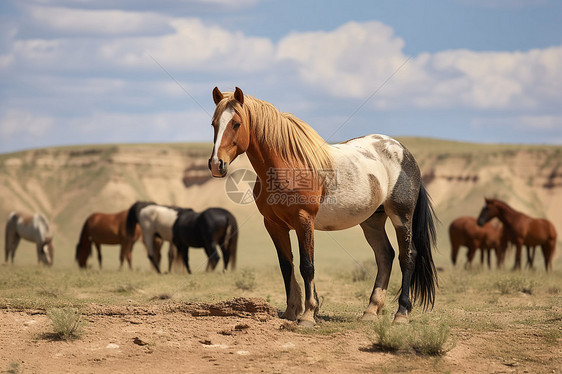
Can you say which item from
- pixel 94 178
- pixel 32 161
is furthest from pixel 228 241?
pixel 32 161

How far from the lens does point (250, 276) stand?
1403cm

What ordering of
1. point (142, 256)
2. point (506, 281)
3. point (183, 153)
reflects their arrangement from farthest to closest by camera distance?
point (183, 153)
point (142, 256)
point (506, 281)

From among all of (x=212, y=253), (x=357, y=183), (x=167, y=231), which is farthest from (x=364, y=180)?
(x=167, y=231)

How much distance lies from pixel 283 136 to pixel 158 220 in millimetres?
13519

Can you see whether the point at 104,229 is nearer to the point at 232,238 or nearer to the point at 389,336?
the point at 232,238

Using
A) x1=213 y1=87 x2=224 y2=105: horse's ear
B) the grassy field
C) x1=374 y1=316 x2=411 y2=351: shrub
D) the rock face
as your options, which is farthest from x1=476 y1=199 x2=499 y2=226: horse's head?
the rock face

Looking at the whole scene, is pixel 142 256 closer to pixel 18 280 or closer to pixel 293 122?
pixel 18 280

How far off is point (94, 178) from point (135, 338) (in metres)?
69.0

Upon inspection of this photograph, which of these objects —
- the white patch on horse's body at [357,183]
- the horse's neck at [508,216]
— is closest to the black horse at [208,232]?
the horse's neck at [508,216]

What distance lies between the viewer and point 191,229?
772 inches

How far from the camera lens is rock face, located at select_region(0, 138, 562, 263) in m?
Result: 66.9

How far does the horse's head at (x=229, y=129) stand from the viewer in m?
7.13

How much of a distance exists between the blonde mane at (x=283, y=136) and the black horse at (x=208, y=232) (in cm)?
1165

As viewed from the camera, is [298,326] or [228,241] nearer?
[298,326]
